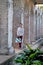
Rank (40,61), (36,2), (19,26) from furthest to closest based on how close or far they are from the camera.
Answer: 1. (36,2)
2. (19,26)
3. (40,61)

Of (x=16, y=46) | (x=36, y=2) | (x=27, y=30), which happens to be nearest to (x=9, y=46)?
(x=16, y=46)

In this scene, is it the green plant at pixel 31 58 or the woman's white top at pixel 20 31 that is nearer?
the green plant at pixel 31 58

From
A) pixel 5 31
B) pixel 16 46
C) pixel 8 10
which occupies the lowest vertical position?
pixel 16 46

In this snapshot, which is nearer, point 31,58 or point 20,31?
point 31,58

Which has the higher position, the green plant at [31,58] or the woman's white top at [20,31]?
the green plant at [31,58]

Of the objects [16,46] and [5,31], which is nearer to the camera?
[5,31]

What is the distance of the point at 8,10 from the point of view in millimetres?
9359

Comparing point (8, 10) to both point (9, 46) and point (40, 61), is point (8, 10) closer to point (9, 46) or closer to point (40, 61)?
point (9, 46)

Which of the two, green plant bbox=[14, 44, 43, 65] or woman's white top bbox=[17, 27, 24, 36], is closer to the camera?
green plant bbox=[14, 44, 43, 65]

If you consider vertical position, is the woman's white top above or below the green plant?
below

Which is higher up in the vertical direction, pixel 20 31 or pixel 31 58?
pixel 31 58

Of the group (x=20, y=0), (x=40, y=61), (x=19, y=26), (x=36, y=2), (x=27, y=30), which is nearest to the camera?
(x=40, y=61)

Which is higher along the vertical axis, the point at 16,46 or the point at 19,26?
the point at 19,26

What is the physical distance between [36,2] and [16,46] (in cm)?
753
